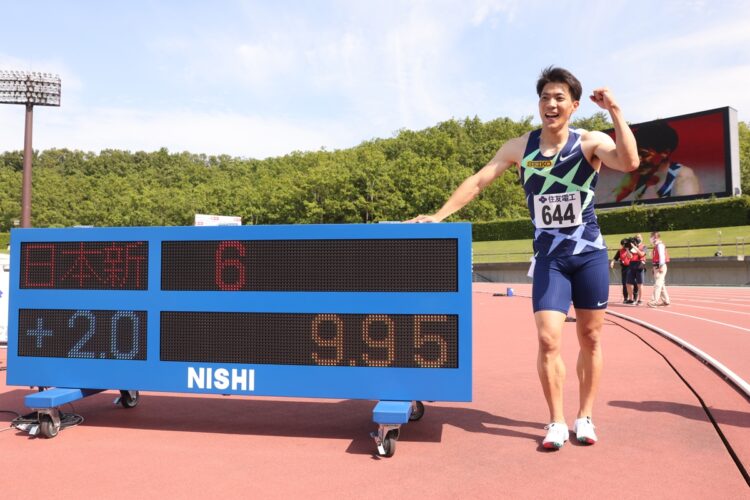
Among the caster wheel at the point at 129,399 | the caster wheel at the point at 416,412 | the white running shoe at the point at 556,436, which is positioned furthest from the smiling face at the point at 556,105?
the caster wheel at the point at 129,399

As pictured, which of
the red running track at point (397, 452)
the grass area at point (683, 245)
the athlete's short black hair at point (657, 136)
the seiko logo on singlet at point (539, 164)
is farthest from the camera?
the athlete's short black hair at point (657, 136)

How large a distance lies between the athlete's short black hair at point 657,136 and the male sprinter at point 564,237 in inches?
1870

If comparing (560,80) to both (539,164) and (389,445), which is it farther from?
(389,445)

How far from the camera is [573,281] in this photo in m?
4.32

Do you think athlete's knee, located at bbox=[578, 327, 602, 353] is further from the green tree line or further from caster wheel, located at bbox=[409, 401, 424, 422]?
the green tree line

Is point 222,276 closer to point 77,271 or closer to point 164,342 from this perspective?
point 164,342

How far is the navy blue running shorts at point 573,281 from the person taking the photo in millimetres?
4230

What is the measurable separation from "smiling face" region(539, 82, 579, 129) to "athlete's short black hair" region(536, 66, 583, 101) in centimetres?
3

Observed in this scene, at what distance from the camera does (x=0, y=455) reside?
13.3ft

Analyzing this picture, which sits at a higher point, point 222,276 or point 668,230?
point 668,230

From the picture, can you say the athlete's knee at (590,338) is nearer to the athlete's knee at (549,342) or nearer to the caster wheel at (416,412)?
the athlete's knee at (549,342)

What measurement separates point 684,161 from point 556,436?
160ft

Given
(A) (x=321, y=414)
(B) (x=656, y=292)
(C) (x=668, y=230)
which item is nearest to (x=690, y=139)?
(C) (x=668, y=230)

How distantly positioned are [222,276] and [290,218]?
71.2m
